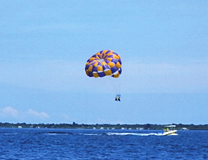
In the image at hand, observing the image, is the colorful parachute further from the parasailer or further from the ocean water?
the ocean water

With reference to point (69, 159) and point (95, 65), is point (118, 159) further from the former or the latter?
point (95, 65)

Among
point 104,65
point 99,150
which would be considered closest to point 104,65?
point 104,65

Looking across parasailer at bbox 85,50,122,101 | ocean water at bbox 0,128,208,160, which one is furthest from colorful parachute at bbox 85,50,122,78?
ocean water at bbox 0,128,208,160

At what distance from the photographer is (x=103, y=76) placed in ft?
235

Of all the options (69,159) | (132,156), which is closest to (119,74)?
(132,156)

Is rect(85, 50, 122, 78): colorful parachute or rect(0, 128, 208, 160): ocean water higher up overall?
rect(85, 50, 122, 78): colorful parachute

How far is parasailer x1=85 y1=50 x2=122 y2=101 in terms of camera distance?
235 feet

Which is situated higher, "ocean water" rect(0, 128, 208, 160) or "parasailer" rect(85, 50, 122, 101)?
"parasailer" rect(85, 50, 122, 101)

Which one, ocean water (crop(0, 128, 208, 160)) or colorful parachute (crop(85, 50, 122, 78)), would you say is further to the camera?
colorful parachute (crop(85, 50, 122, 78))

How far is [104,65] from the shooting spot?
71750 millimetres

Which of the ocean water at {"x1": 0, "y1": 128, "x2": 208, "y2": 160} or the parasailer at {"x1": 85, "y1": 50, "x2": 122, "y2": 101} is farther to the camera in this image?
the parasailer at {"x1": 85, "y1": 50, "x2": 122, "y2": 101}

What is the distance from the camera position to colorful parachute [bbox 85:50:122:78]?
235 ft

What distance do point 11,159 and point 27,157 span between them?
9.70 ft

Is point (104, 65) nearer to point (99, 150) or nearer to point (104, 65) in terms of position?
point (104, 65)
